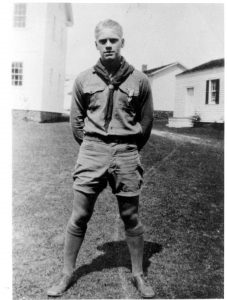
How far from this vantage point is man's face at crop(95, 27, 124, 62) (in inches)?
106

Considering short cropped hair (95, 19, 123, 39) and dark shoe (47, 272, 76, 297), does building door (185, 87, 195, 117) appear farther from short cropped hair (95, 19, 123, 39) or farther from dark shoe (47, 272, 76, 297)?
dark shoe (47, 272, 76, 297)

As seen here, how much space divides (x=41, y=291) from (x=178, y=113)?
12.4 metres

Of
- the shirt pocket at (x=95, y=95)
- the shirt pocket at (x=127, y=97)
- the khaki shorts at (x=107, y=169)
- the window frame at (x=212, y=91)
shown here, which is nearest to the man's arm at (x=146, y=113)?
the shirt pocket at (x=127, y=97)

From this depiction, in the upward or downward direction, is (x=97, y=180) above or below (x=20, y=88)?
below

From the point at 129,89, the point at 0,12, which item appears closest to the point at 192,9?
the point at 129,89

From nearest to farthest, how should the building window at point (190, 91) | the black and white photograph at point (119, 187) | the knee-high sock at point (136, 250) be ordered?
the black and white photograph at point (119, 187) < the knee-high sock at point (136, 250) < the building window at point (190, 91)

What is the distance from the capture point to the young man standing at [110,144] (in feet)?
8.89

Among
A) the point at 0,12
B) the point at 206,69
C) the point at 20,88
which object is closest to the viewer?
the point at 0,12

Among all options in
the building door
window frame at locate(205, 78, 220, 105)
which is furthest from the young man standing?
the building door

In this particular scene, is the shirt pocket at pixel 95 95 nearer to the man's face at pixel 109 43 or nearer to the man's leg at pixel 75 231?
the man's face at pixel 109 43

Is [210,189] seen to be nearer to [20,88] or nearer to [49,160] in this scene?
[49,160]

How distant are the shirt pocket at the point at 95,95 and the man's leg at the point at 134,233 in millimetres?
782

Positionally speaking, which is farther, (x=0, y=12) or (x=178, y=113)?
(x=178, y=113)

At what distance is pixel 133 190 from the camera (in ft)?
9.02
